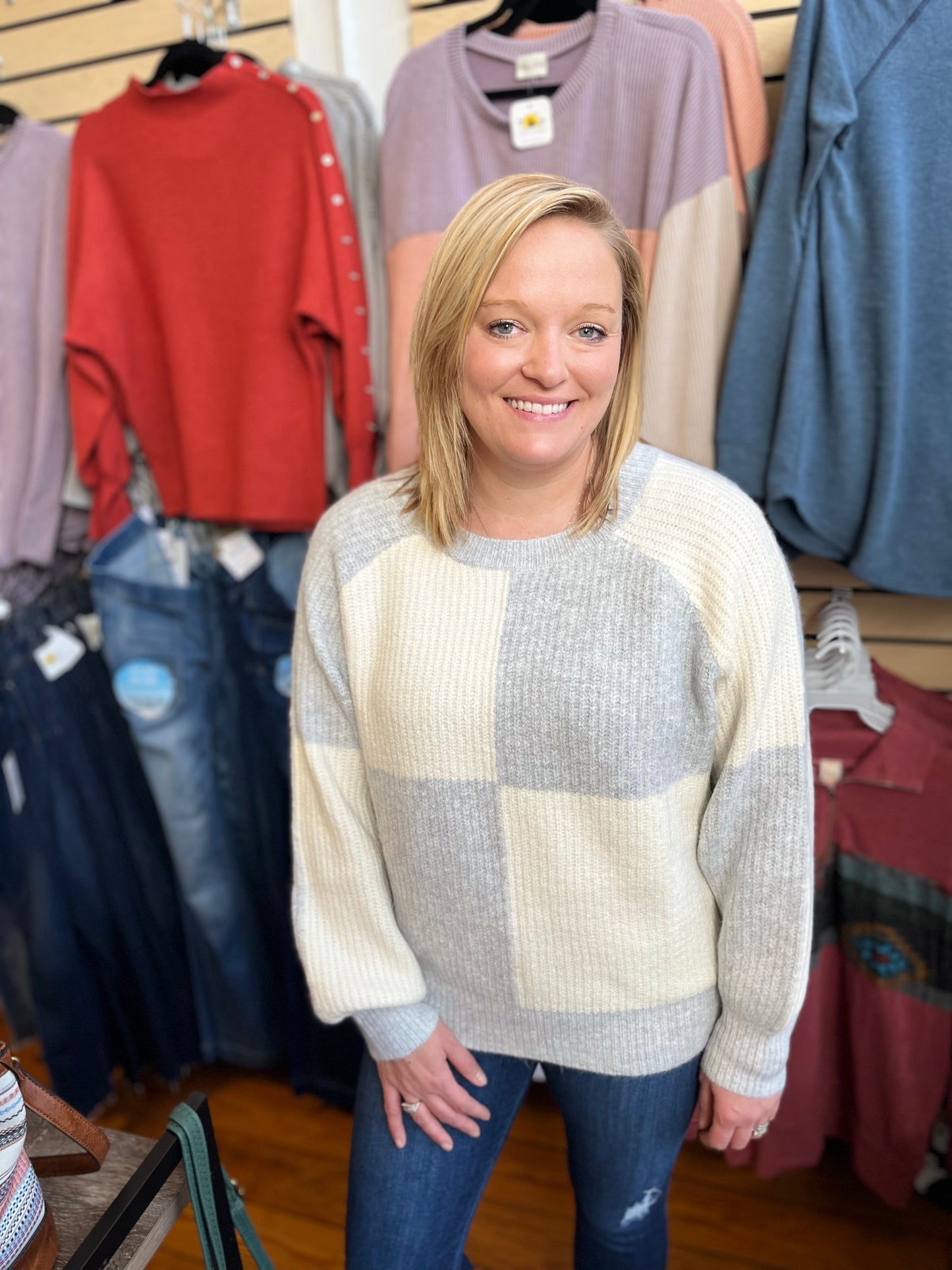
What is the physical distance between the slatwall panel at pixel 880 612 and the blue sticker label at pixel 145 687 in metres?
1.17

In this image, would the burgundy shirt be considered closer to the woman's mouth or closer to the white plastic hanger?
the white plastic hanger

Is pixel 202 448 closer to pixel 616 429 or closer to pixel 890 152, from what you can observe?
pixel 616 429

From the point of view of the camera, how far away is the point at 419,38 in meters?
1.59

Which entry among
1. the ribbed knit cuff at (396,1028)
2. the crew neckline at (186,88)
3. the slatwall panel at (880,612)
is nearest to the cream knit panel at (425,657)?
the ribbed knit cuff at (396,1028)

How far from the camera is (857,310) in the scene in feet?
4.06

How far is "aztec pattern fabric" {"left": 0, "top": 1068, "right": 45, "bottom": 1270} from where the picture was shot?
65 cm

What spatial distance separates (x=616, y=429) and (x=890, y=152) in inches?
23.3

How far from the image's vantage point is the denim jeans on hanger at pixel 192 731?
1743 millimetres

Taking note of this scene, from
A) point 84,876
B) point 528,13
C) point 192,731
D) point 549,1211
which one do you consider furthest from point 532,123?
point 549,1211

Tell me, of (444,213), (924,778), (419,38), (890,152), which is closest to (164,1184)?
(924,778)

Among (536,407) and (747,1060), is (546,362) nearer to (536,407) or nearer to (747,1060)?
(536,407)

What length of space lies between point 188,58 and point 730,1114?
1722 millimetres

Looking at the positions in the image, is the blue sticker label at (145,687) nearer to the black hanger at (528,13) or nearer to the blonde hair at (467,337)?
the blonde hair at (467,337)

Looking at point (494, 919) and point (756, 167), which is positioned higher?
point (756, 167)
